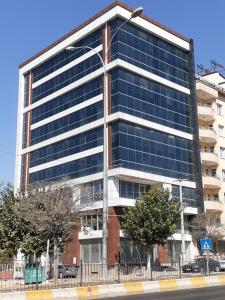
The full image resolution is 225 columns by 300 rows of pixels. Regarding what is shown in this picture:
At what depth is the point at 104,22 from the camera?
53375mm

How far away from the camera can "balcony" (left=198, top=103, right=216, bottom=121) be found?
201 feet

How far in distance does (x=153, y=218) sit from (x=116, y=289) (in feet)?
68.2

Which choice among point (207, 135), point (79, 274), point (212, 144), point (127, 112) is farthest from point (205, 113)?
point (79, 274)

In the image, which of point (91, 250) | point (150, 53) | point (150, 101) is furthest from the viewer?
point (150, 53)

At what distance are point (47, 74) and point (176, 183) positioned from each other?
2278 centimetres

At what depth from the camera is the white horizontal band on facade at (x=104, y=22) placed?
52594 mm

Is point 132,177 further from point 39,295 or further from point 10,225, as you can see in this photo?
point 39,295

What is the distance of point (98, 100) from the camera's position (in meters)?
52.0

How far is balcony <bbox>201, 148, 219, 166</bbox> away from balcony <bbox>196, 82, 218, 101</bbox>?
7961 millimetres

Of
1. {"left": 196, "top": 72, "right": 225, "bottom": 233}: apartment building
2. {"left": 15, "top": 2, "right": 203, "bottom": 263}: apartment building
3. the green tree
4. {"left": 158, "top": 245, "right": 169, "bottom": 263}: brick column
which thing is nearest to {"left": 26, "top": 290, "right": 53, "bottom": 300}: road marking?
the green tree

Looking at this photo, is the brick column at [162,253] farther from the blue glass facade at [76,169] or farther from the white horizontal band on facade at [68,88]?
the white horizontal band on facade at [68,88]

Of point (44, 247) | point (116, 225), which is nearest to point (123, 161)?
point (116, 225)

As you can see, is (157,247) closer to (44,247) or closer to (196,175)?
(196,175)

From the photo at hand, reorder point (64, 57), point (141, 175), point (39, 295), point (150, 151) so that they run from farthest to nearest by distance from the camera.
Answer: point (64, 57) → point (150, 151) → point (141, 175) → point (39, 295)
